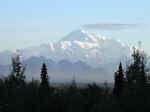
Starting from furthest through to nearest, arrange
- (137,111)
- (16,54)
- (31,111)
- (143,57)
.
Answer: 1. (16,54)
2. (143,57)
3. (31,111)
4. (137,111)

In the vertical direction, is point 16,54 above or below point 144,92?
above

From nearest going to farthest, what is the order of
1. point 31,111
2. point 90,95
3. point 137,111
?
point 137,111 → point 31,111 → point 90,95

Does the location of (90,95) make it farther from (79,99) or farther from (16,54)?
(16,54)

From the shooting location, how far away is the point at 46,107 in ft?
174

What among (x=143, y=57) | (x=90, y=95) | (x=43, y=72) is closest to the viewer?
(x=90, y=95)

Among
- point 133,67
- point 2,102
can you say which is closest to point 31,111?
point 2,102

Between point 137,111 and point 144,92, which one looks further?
point 144,92

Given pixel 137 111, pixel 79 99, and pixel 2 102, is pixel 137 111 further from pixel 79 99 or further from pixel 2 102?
pixel 2 102

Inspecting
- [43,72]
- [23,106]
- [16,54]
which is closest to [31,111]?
[23,106]

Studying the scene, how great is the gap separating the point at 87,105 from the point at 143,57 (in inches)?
2384

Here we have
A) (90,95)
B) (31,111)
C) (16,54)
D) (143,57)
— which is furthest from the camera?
(16,54)

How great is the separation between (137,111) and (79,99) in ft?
28.2

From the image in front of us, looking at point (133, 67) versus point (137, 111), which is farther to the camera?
point (133, 67)

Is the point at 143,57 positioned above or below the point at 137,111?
above
